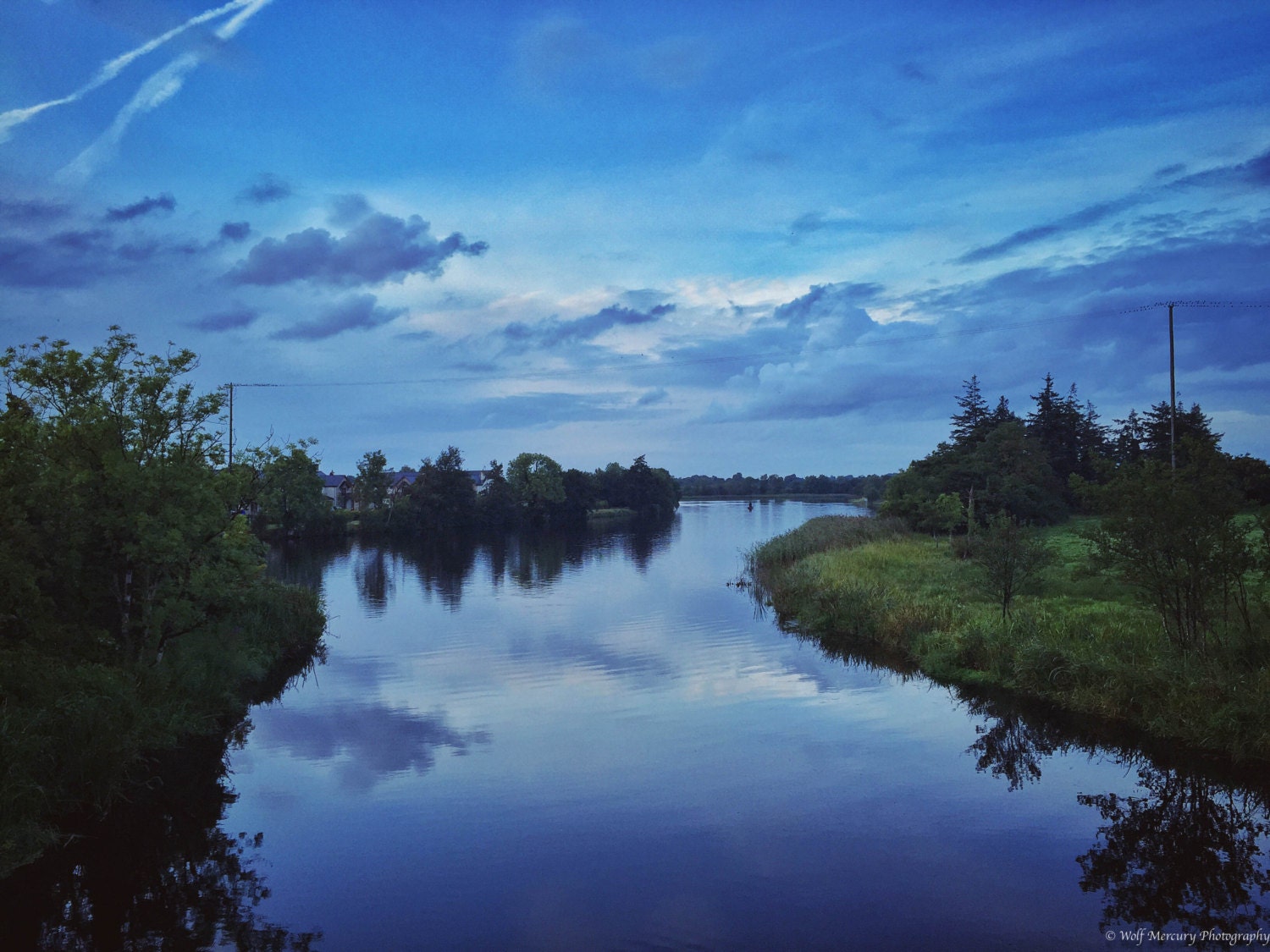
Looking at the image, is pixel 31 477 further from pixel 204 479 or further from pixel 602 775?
pixel 602 775

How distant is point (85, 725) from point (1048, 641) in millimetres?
19212

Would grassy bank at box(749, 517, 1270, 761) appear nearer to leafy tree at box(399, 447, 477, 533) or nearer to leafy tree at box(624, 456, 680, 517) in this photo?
leafy tree at box(399, 447, 477, 533)

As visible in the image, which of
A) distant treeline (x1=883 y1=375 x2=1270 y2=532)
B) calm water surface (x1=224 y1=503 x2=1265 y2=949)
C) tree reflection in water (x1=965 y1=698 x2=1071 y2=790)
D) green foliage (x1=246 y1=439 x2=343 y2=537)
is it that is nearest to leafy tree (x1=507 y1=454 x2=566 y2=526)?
green foliage (x1=246 y1=439 x2=343 y2=537)

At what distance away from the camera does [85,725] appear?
13.2 m

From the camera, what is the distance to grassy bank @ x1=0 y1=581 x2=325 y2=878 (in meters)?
11.4

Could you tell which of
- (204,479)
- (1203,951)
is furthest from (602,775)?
(204,479)

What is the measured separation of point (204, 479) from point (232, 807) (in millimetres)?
7407

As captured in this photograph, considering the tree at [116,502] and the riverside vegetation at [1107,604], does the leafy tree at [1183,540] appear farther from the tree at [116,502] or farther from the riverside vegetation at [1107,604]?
the tree at [116,502]

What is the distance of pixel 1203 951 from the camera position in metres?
9.16

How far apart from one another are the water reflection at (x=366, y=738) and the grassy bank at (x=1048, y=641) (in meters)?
12.1

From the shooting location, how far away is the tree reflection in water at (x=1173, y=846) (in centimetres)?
1005

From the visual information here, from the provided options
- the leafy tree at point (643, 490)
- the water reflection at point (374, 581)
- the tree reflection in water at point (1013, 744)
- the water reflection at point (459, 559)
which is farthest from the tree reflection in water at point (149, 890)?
the leafy tree at point (643, 490)

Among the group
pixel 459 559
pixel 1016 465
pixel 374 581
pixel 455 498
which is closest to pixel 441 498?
pixel 455 498

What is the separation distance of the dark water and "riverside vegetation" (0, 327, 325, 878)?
4.26ft
